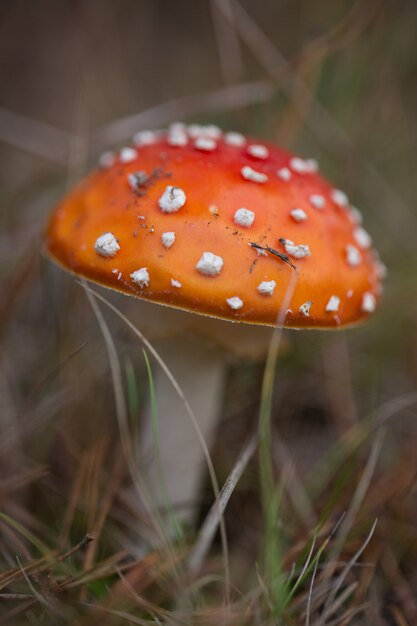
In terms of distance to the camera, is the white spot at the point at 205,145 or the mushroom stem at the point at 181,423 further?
the mushroom stem at the point at 181,423

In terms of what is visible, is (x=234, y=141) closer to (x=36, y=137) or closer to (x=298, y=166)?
(x=298, y=166)

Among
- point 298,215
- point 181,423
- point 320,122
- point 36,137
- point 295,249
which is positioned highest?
point 320,122

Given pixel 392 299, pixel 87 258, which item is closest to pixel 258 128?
pixel 392 299

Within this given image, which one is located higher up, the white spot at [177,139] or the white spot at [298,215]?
the white spot at [177,139]

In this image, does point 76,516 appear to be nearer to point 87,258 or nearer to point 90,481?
point 90,481

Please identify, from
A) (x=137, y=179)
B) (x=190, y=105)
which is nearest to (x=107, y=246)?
(x=137, y=179)

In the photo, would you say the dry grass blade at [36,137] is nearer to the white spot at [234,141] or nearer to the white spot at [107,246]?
the white spot at [234,141]

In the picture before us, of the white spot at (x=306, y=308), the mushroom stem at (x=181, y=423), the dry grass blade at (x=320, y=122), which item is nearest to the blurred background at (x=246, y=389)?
the dry grass blade at (x=320, y=122)

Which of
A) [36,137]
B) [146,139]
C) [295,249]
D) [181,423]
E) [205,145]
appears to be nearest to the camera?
[295,249]
